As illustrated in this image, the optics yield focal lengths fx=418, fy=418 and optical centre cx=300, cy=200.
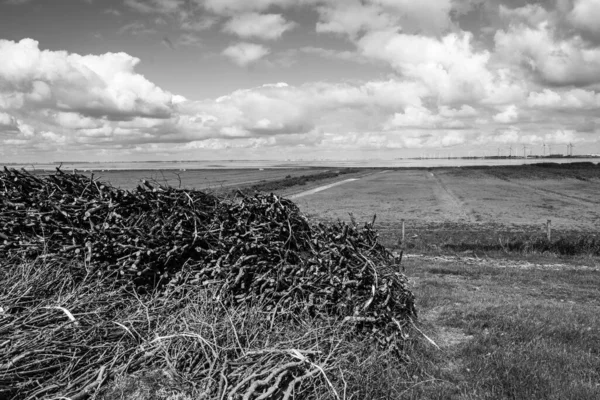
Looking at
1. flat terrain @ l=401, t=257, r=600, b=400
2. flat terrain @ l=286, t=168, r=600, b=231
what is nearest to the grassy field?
flat terrain @ l=401, t=257, r=600, b=400

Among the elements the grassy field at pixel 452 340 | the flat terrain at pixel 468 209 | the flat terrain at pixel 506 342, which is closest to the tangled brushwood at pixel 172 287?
the grassy field at pixel 452 340

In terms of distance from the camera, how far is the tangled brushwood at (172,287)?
12.5ft

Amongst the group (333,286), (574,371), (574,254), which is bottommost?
(574,254)

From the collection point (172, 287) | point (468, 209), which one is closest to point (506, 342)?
point (172, 287)

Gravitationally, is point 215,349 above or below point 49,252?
below

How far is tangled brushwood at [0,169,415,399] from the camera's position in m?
3.81

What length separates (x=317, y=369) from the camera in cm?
376

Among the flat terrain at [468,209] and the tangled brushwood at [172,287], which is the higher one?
the tangled brushwood at [172,287]

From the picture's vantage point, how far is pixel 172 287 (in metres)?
4.93

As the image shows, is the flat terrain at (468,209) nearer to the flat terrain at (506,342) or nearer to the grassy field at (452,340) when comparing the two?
the grassy field at (452,340)

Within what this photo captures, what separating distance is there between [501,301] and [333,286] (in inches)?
214

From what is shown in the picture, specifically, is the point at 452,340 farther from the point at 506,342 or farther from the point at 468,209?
the point at 468,209

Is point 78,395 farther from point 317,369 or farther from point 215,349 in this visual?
point 317,369

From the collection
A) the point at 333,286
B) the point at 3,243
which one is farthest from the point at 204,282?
the point at 3,243
